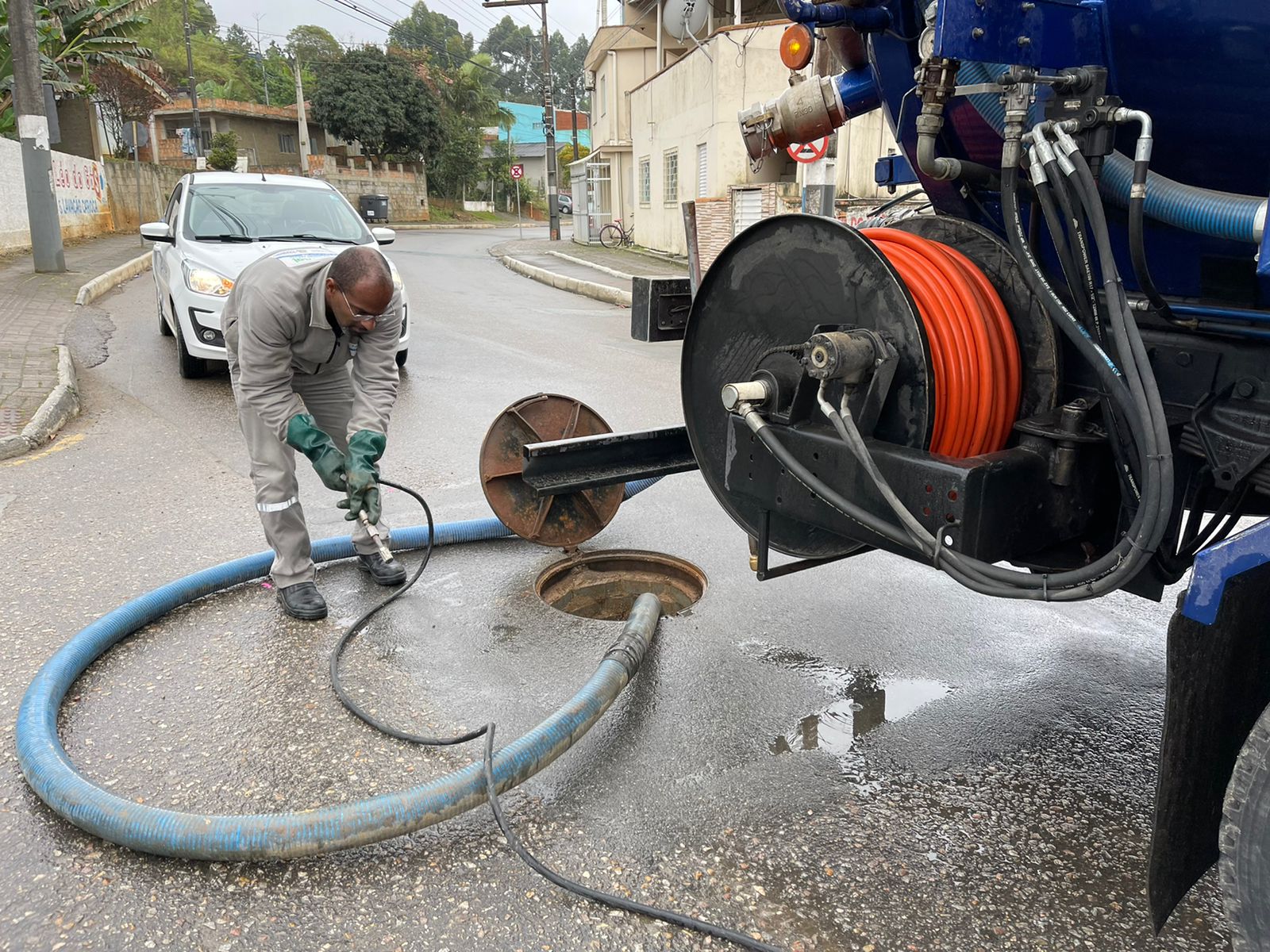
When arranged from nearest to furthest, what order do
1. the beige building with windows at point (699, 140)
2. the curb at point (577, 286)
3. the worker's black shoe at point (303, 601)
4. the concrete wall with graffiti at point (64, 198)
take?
the worker's black shoe at point (303, 601) → the curb at point (577, 286) → the beige building with windows at point (699, 140) → the concrete wall with graffiti at point (64, 198)

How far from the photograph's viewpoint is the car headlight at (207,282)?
7.64 metres

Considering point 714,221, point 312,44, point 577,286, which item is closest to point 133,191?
point 577,286

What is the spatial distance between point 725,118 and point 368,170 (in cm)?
3172

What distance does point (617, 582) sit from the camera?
462cm

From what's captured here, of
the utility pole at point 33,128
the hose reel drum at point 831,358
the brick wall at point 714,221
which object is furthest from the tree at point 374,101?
the hose reel drum at point 831,358

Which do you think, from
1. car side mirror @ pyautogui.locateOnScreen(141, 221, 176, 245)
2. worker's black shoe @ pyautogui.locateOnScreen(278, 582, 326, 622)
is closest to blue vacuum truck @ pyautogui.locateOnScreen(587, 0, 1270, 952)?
worker's black shoe @ pyautogui.locateOnScreen(278, 582, 326, 622)

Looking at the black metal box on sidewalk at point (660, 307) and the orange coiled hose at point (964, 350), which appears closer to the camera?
the orange coiled hose at point (964, 350)

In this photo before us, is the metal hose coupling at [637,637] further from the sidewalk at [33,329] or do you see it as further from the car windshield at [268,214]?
the car windshield at [268,214]

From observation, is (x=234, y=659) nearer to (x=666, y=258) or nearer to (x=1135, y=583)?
(x=1135, y=583)

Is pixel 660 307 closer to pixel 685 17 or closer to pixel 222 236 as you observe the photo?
pixel 222 236

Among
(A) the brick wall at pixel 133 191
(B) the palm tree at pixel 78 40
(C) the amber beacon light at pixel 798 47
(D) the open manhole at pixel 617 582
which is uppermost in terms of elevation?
(B) the palm tree at pixel 78 40

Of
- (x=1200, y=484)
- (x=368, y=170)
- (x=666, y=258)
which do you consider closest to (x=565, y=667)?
(x=1200, y=484)

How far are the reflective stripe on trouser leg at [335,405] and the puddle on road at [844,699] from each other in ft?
6.06

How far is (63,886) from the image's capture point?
2.42 meters
